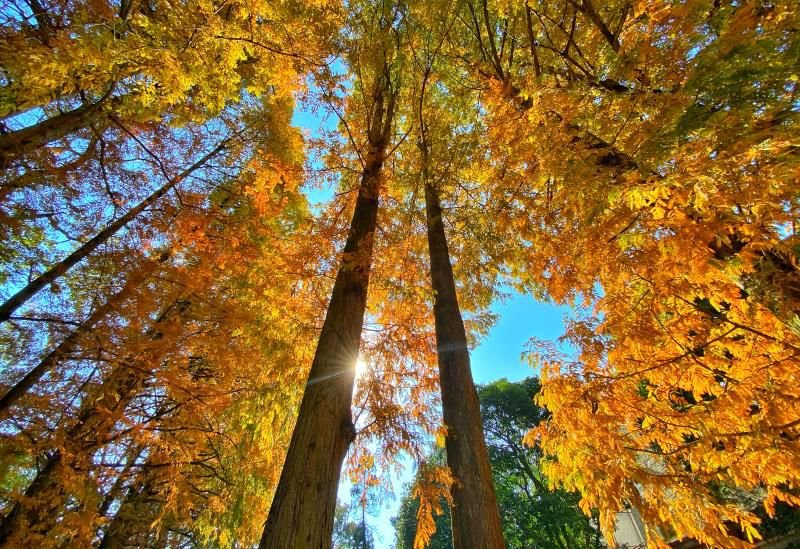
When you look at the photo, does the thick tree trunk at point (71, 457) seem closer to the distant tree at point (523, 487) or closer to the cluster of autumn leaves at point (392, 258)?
the cluster of autumn leaves at point (392, 258)

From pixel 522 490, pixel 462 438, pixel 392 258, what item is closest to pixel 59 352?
pixel 392 258

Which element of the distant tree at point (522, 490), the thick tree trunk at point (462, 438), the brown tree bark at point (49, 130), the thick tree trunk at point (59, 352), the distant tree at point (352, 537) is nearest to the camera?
the thick tree trunk at point (462, 438)

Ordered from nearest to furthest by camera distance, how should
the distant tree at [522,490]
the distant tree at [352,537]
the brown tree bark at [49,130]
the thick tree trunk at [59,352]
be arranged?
1. the brown tree bark at [49,130]
2. the thick tree trunk at [59,352]
3. the distant tree at [522,490]
4. the distant tree at [352,537]

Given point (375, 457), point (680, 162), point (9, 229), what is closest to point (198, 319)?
point (9, 229)

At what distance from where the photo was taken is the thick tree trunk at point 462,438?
271 centimetres

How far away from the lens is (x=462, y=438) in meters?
3.24

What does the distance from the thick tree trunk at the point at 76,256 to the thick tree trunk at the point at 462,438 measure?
4.51m

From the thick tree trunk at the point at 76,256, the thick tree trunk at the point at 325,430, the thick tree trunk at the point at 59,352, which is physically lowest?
the thick tree trunk at the point at 325,430

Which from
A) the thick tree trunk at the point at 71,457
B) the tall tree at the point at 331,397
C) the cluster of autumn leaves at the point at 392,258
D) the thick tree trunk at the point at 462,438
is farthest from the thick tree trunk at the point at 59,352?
the thick tree trunk at the point at 462,438

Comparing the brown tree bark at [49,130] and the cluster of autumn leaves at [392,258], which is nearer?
the cluster of autumn leaves at [392,258]

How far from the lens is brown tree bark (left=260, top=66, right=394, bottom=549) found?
205 cm

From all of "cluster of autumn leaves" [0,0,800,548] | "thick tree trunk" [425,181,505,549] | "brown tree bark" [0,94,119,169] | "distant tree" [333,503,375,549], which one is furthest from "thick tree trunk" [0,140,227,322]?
"distant tree" [333,503,375,549]

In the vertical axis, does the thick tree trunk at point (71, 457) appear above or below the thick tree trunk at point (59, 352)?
below

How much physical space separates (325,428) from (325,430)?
1 cm
